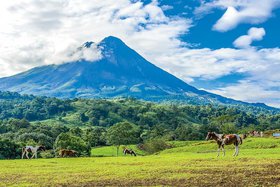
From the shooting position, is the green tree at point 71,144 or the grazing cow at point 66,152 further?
the green tree at point 71,144

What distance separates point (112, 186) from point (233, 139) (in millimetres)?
15450

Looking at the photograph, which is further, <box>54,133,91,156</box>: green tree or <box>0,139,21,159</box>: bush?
<box>54,133,91,156</box>: green tree

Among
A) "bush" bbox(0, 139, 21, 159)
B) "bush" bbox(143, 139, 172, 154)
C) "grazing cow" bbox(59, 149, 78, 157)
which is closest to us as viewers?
"grazing cow" bbox(59, 149, 78, 157)

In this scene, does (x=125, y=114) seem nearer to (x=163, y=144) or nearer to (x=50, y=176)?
(x=163, y=144)

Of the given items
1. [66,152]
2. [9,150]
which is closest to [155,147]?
[9,150]

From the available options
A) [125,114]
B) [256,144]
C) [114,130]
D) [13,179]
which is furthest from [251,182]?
[125,114]

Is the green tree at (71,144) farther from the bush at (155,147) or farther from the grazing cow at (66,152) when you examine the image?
the bush at (155,147)

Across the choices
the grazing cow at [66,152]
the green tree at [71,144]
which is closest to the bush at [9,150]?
the green tree at [71,144]

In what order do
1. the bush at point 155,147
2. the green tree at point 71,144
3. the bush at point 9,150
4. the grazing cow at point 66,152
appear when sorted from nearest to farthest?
the grazing cow at point 66,152
the bush at point 9,150
the green tree at point 71,144
the bush at point 155,147

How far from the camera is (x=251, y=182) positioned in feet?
54.9

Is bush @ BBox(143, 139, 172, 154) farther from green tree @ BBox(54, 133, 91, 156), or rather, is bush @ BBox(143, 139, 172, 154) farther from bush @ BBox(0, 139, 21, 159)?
bush @ BBox(0, 139, 21, 159)

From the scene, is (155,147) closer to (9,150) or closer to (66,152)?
(9,150)

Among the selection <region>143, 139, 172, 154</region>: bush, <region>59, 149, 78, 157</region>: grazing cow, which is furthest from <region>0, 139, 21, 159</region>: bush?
<region>143, 139, 172, 154</region>: bush

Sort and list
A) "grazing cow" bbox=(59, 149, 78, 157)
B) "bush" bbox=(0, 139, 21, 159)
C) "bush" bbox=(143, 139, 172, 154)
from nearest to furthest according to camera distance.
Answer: "grazing cow" bbox=(59, 149, 78, 157) → "bush" bbox=(0, 139, 21, 159) → "bush" bbox=(143, 139, 172, 154)
